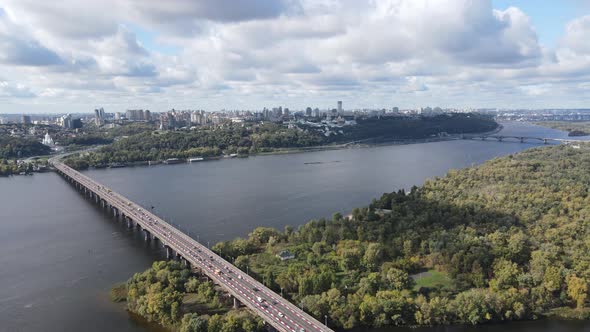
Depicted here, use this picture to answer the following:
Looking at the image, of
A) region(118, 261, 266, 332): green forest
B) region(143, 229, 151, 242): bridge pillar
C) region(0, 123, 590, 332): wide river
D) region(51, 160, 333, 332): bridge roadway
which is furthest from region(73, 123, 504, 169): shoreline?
region(118, 261, 266, 332): green forest

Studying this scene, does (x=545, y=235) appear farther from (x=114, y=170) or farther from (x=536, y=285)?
(x=114, y=170)

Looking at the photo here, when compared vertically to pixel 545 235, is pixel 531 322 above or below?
below

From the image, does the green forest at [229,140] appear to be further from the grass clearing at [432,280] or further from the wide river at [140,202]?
the grass clearing at [432,280]

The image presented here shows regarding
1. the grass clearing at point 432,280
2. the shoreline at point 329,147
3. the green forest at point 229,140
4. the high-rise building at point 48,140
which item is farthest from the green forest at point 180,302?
the high-rise building at point 48,140

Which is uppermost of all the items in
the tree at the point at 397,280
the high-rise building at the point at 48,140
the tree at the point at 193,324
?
the high-rise building at the point at 48,140

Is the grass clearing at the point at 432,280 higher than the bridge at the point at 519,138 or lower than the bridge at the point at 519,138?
lower

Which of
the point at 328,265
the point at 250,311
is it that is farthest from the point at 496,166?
the point at 250,311

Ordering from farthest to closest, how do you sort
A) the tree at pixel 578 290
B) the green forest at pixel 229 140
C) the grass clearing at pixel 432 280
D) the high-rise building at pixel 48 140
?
the high-rise building at pixel 48 140 → the green forest at pixel 229 140 → the grass clearing at pixel 432 280 → the tree at pixel 578 290
